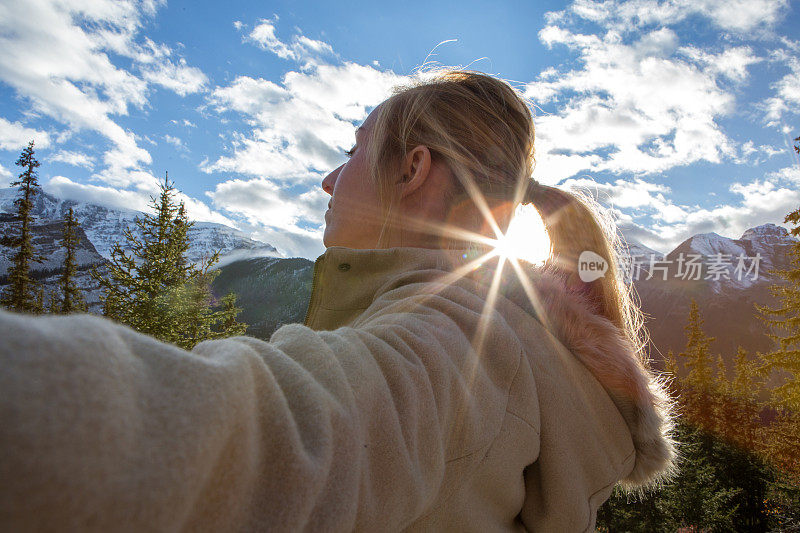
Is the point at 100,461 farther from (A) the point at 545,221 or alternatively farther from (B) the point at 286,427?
(A) the point at 545,221

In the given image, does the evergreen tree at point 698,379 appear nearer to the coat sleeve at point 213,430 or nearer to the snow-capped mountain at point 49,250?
the coat sleeve at point 213,430

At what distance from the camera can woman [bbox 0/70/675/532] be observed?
0.43 meters

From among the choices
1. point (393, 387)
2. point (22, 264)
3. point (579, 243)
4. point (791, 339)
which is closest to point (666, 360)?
point (791, 339)

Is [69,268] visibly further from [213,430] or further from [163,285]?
[213,430]

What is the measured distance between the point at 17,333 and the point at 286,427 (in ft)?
1.06

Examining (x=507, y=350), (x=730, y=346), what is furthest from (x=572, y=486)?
(x=730, y=346)

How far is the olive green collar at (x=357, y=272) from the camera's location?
1.56m

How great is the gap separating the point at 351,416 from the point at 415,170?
1461 millimetres

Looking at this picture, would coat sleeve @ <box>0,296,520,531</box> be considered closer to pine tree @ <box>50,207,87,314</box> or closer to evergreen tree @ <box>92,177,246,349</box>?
evergreen tree @ <box>92,177,246,349</box>

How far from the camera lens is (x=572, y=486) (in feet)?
4.46

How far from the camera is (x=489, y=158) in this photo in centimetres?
200

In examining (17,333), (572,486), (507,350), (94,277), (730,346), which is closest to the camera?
(17,333)

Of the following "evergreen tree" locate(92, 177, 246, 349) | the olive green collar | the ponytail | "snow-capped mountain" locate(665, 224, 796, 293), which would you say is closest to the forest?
"evergreen tree" locate(92, 177, 246, 349)

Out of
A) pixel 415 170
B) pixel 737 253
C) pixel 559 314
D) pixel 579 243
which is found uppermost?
pixel 737 253
